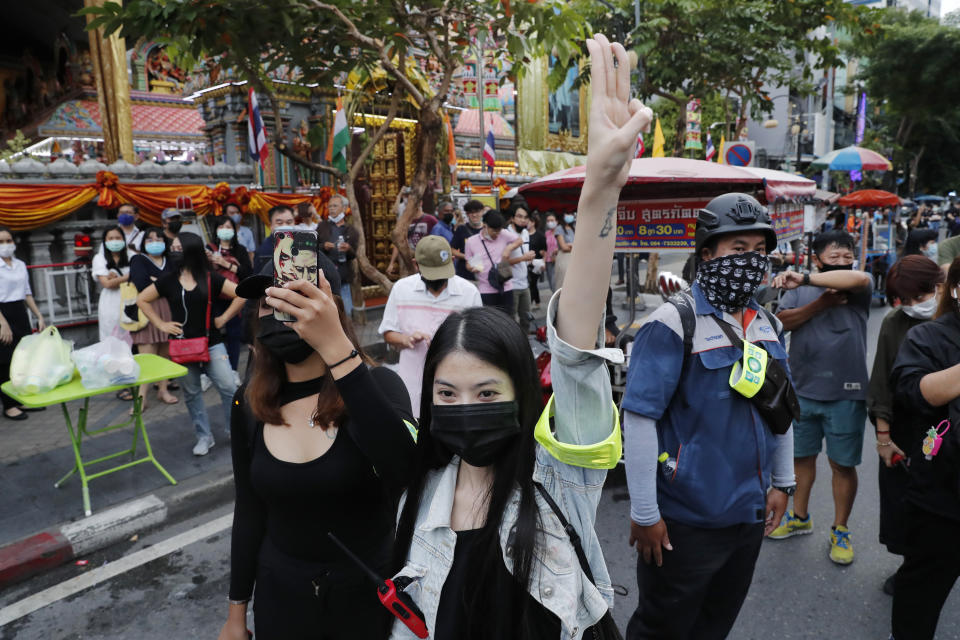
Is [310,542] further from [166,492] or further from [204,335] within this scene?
[204,335]

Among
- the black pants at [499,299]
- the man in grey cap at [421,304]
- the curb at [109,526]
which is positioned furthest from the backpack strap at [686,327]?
the black pants at [499,299]

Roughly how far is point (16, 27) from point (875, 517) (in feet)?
83.5

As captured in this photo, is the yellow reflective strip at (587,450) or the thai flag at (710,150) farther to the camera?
the thai flag at (710,150)

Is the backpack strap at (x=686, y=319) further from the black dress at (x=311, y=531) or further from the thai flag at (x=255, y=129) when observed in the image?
the thai flag at (x=255, y=129)

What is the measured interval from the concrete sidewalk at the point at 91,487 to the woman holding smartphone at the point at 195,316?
18.0 inches

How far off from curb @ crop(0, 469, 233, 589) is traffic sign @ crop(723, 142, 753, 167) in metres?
8.60

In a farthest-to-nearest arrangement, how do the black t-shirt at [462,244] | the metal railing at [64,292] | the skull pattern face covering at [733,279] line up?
1. the black t-shirt at [462,244]
2. the metal railing at [64,292]
3. the skull pattern face covering at [733,279]

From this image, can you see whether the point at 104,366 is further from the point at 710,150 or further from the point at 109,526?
the point at 710,150

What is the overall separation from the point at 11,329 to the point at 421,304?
4.87m

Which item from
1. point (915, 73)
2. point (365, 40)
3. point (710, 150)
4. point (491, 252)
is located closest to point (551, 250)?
point (710, 150)

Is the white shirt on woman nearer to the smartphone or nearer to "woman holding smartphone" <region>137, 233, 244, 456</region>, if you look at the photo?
"woman holding smartphone" <region>137, 233, 244, 456</region>

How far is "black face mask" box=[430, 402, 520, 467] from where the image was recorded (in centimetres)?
148

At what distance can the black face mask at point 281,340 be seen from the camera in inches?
78.3

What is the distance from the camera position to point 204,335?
5633 millimetres
